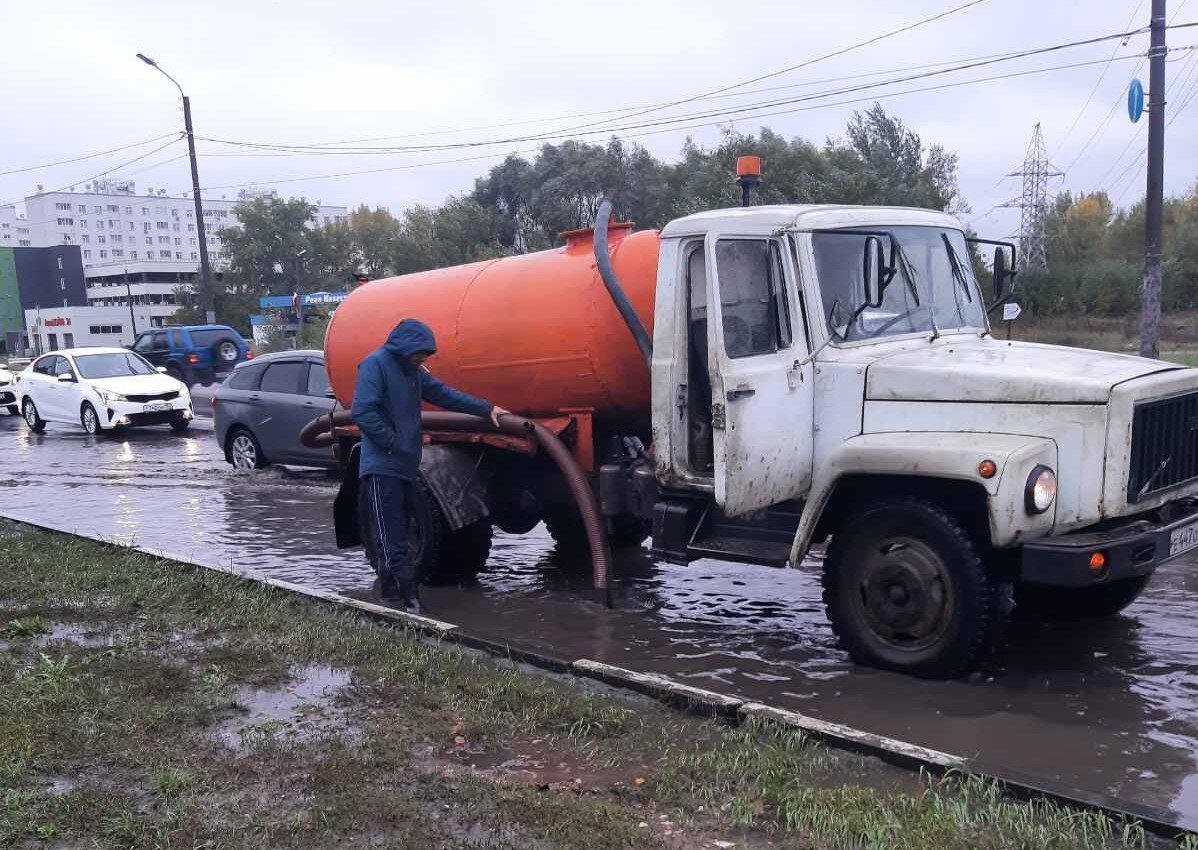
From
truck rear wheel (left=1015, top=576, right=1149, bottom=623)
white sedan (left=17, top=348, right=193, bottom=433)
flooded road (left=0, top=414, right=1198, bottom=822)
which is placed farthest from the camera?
white sedan (left=17, top=348, right=193, bottom=433)

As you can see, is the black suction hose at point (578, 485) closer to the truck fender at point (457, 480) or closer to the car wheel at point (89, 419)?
the truck fender at point (457, 480)

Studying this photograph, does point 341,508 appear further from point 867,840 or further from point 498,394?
point 867,840

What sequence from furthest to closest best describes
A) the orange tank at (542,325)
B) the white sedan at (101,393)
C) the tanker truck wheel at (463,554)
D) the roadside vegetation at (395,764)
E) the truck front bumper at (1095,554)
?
the white sedan at (101,393) → the tanker truck wheel at (463,554) → the orange tank at (542,325) → the truck front bumper at (1095,554) → the roadside vegetation at (395,764)

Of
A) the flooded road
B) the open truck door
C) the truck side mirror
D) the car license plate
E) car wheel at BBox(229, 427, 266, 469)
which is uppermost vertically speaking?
the truck side mirror

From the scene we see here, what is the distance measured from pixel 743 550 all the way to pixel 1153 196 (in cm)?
1228

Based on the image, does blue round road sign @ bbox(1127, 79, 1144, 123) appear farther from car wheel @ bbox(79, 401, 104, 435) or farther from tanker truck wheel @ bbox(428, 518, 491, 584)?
car wheel @ bbox(79, 401, 104, 435)

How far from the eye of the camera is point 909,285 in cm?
622

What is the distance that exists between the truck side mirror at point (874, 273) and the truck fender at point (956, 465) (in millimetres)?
822

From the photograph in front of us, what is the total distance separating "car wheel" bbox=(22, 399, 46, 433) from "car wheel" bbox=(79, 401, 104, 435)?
6.50 feet

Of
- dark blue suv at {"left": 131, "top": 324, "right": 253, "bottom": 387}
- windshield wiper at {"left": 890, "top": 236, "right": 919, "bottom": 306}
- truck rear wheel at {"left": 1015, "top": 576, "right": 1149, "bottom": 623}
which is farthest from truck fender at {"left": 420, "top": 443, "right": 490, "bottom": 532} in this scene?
dark blue suv at {"left": 131, "top": 324, "right": 253, "bottom": 387}

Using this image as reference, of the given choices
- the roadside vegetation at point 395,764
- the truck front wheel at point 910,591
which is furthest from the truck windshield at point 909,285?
the roadside vegetation at point 395,764

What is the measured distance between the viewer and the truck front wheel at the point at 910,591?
17.3 feet

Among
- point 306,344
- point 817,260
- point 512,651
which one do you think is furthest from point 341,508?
point 306,344

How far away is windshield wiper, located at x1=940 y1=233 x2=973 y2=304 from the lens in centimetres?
652
